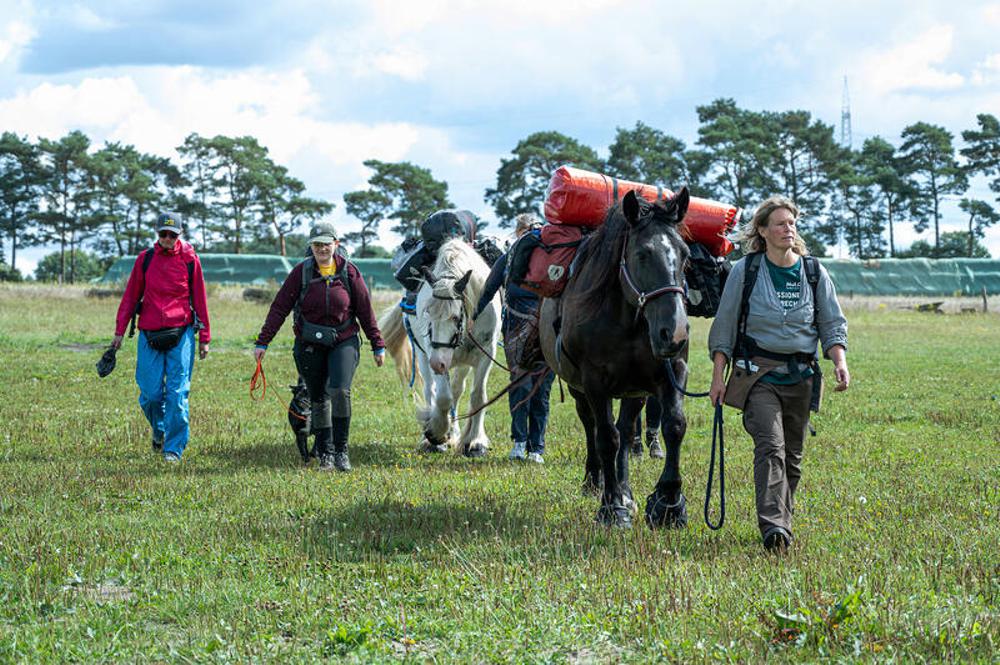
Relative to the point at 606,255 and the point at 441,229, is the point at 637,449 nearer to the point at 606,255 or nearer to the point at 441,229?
the point at 441,229

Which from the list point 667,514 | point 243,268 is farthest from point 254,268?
point 667,514

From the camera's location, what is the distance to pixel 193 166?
236 feet

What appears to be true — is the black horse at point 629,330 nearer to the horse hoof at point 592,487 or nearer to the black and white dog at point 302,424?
the horse hoof at point 592,487

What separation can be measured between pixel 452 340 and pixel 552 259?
2.19 metres

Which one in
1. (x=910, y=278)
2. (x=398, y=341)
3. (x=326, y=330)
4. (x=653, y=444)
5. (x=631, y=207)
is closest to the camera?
(x=631, y=207)

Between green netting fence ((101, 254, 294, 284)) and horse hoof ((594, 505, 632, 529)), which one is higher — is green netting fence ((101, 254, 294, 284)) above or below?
Result: above

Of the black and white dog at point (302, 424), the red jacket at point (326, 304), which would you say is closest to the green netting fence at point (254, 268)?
the black and white dog at point (302, 424)

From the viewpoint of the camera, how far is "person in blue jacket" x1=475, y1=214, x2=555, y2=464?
29.7 feet

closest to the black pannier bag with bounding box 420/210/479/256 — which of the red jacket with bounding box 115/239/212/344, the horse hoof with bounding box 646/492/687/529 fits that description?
the red jacket with bounding box 115/239/212/344

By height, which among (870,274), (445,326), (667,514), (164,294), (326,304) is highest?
(870,274)

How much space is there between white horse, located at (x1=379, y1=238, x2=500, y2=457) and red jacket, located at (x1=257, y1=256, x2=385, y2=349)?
23.6 inches

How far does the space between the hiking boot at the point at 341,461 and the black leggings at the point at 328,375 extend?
0.96 feet

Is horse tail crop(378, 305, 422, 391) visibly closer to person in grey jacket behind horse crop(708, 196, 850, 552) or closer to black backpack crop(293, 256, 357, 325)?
black backpack crop(293, 256, 357, 325)

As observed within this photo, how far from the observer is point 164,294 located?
10.1 metres
